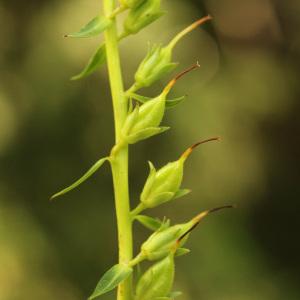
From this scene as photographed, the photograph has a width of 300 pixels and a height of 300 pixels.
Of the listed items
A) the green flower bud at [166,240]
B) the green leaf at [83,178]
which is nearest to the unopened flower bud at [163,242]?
the green flower bud at [166,240]

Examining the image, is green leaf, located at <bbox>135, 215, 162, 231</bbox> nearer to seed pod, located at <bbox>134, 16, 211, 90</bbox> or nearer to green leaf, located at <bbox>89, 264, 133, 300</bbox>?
green leaf, located at <bbox>89, 264, 133, 300</bbox>

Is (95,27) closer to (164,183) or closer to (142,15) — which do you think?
(142,15)

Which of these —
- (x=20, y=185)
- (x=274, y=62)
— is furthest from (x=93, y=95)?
(x=274, y=62)

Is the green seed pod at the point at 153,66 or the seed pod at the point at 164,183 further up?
the green seed pod at the point at 153,66

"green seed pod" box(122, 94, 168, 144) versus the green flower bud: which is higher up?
"green seed pod" box(122, 94, 168, 144)

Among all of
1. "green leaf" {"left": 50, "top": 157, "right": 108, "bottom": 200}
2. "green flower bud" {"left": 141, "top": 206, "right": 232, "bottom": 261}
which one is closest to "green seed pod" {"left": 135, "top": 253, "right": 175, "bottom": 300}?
"green flower bud" {"left": 141, "top": 206, "right": 232, "bottom": 261}

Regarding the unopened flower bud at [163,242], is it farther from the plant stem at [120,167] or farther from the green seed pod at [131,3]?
the green seed pod at [131,3]
